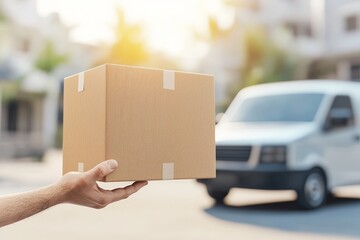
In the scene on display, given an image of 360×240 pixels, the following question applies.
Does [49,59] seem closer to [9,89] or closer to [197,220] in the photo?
[9,89]

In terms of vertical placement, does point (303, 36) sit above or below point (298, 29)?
below

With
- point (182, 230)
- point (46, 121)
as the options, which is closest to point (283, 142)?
point (182, 230)

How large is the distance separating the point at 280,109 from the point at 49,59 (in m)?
23.8

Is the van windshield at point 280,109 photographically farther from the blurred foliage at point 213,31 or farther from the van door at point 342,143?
the blurred foliage at point 213,31

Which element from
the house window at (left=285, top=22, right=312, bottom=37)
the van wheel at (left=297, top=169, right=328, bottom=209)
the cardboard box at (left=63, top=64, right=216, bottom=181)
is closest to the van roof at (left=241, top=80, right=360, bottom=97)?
the van wheel at (left=297, top=169, right=328, bottom=209)

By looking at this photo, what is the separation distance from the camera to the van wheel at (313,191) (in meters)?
8.49

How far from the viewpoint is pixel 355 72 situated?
36.8 m

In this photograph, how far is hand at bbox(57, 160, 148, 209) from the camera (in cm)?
228

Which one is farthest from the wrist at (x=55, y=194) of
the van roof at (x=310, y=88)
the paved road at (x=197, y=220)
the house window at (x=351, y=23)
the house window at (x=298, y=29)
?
the house window at (x=298, y=29)

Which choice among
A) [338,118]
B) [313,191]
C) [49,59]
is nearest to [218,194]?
[313,191]

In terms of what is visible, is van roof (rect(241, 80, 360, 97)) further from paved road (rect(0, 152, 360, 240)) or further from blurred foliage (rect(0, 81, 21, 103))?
blurred foliage (rect(0, 81, 21, 103))

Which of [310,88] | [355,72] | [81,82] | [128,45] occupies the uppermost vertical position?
[128,45]

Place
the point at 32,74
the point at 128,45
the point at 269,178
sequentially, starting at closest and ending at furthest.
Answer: the point at 269,178, the point at 128,45, the point at 32,74

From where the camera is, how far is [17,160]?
21.6 m
